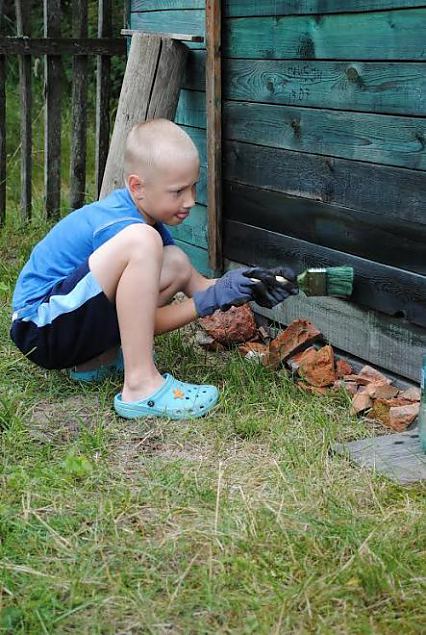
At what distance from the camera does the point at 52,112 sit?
19.0 ft

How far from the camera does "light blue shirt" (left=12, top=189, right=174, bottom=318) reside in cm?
349

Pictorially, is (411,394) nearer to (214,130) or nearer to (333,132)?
(333,132)

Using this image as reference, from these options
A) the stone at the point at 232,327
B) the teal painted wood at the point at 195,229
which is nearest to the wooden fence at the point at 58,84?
the teal painted wood at the point at 195,229

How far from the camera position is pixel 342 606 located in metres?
2.21

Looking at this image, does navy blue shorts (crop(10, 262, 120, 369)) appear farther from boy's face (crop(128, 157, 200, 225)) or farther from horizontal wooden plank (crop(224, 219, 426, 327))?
horizontal wooden plank (crop(224, 219, 426, 327))

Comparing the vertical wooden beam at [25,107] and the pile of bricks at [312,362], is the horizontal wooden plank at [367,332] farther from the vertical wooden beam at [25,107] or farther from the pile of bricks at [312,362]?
the vertical wooden beam at [25,107]

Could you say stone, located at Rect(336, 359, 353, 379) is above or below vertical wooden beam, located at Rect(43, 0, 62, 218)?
below

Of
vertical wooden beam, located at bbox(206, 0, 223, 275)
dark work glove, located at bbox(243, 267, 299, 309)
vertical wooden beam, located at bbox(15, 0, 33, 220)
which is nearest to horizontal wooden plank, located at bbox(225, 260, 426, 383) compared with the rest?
dark work glove, located at bbox(243, 267, 299, 309)

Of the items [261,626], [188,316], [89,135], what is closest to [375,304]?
[188,316]

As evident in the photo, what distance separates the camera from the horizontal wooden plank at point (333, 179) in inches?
131

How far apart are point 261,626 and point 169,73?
2.85 meters

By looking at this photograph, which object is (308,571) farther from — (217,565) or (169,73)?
(169,73)

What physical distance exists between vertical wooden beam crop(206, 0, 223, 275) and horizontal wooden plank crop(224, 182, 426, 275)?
0.18 ft

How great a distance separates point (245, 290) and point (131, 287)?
0.38 meters
